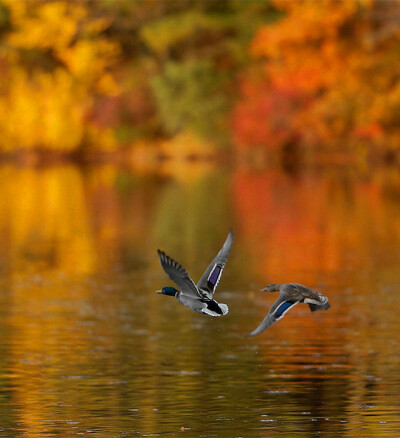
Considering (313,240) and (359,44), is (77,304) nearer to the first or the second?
(313,240)

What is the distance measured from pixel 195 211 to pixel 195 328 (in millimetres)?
17732

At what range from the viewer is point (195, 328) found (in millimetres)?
15258

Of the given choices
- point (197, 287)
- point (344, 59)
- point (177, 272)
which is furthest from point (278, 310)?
point (344, 59)

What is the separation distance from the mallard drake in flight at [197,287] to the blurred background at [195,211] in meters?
0.91

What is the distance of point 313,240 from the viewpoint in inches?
1014

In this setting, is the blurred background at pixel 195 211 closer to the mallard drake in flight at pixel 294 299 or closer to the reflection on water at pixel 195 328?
the reflection on water at pixel 195 328

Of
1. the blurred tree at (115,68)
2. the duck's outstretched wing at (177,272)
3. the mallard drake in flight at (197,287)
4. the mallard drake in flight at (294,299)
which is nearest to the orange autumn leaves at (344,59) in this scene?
the blurred tree at (115,68)

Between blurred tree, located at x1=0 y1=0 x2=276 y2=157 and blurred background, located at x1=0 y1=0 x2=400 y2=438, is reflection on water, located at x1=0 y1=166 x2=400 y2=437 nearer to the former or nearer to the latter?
blurred background, located at x1=0 y1=0 x2=400 y2=438

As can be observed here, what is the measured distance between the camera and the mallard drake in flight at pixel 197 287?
9086 mm

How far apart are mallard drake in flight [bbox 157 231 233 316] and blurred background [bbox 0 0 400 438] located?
91cm

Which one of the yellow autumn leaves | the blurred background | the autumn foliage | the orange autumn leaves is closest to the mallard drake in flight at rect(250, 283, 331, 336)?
the blurred background

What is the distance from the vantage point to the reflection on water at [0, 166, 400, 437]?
10289mm

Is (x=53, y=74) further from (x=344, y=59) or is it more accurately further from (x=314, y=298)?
(x=314, y=298)

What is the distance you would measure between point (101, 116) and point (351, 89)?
2253 centimetres
